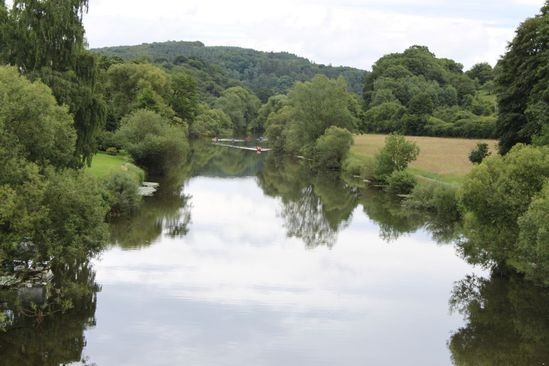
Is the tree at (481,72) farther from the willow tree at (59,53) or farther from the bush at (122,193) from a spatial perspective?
the willow tree at (59,53)

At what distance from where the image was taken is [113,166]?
49125mm

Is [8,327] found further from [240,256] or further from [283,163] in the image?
[283,163]

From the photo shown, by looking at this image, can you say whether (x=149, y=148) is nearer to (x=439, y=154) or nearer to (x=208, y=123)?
(x=439, y=154)

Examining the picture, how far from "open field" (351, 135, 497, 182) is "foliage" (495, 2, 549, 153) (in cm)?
587

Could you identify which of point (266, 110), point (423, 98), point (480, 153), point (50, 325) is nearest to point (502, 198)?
point (50, 325)

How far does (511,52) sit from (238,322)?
31.5 metres

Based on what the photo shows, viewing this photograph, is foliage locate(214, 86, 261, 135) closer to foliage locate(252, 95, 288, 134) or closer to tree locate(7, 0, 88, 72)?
foliage locate(252, 95, 288, 134)

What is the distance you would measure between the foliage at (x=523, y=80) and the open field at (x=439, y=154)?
587 cm

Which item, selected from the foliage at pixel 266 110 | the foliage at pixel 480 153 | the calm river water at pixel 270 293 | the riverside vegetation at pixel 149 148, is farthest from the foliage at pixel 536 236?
the foliage at pixel 266 110

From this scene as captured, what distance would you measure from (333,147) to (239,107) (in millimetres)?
71733

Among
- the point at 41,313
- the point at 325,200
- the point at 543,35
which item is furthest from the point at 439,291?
the point at 325,200

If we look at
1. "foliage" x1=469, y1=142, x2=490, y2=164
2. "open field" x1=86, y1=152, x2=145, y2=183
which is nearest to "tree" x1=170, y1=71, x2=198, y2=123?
"open field" x1=86, y1=152, x2=145, y2=183

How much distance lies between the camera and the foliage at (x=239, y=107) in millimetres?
141750

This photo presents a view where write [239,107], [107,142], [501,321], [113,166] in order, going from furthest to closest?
[239,107] < [107,142] < [113,166] < [501,321]
